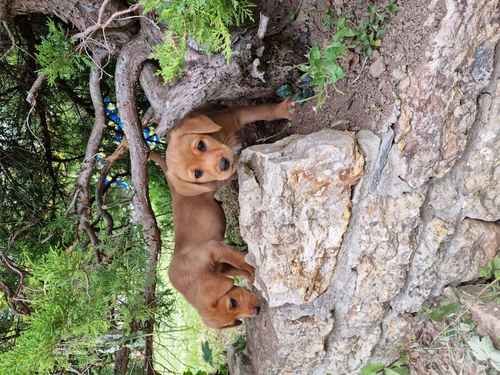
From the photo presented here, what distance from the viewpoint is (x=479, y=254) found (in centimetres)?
266

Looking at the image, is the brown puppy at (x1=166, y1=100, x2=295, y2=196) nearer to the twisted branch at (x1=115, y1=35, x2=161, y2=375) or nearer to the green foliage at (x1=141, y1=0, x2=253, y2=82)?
the twisted branch at (x1=115, y1=35, x2=161, y2=375)

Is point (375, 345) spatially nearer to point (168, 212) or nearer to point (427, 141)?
point (427, 141)

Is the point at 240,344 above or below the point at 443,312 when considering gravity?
above

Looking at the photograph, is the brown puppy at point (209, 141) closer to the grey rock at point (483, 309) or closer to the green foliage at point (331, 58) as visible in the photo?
the green foliage at point (331, 58)

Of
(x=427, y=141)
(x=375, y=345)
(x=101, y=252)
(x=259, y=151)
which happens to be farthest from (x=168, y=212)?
(x=427, y=141)

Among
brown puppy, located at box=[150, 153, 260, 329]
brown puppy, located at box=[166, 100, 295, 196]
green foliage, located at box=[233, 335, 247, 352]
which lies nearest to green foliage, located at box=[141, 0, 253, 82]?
brown puppy, located at box=[166, 100, 295, 196]

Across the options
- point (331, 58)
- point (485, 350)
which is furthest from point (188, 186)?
point (485, 350)

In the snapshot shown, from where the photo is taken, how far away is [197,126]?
283 cm

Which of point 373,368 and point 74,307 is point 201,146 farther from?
point 373,368

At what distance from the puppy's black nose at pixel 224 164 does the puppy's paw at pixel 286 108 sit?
433 mm

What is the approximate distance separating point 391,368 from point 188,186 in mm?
1697

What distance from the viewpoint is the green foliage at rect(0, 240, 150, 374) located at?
Answer: 2.48 m

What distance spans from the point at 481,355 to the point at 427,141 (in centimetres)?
117

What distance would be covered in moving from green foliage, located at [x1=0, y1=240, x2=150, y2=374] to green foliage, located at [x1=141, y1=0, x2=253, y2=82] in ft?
4.11
